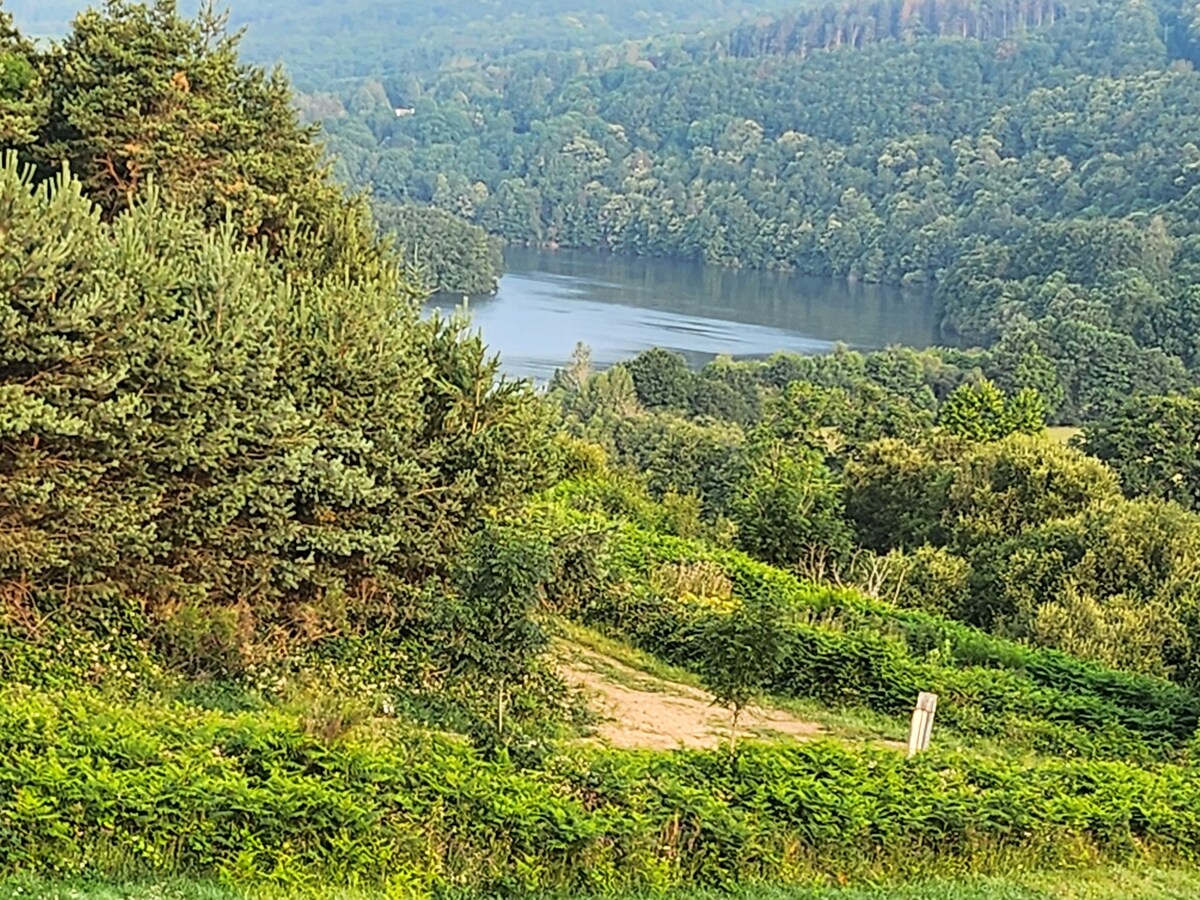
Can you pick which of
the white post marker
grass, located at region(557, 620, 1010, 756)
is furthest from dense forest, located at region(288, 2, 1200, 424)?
the white post marker

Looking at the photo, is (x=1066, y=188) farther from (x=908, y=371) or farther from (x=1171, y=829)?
(x=1171, y=829)

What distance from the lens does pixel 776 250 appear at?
525 feet

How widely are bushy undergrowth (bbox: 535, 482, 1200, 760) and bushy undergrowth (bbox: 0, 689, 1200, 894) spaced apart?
12.0 ft

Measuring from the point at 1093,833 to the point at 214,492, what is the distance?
25.2 feet

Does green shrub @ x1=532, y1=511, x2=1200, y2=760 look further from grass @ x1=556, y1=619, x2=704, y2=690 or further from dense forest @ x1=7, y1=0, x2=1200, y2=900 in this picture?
grass @ x1=556, y1=619, x2=704, y2=690

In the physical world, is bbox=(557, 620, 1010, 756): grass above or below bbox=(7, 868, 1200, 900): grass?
below

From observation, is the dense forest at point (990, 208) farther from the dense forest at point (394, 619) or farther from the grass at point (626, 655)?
the grass at point (626, 655)

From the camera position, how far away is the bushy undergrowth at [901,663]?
14.5 m

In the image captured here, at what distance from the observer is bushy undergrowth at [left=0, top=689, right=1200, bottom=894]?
7.55m

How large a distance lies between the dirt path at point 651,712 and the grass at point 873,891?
384 centimetres

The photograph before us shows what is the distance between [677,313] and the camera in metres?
113

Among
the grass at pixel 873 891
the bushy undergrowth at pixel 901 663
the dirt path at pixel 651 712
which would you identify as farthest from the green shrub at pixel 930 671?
the grass at pixel 873 891

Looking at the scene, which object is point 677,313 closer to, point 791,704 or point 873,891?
point 791,704

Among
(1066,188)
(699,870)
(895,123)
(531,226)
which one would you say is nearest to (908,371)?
(699,870)
